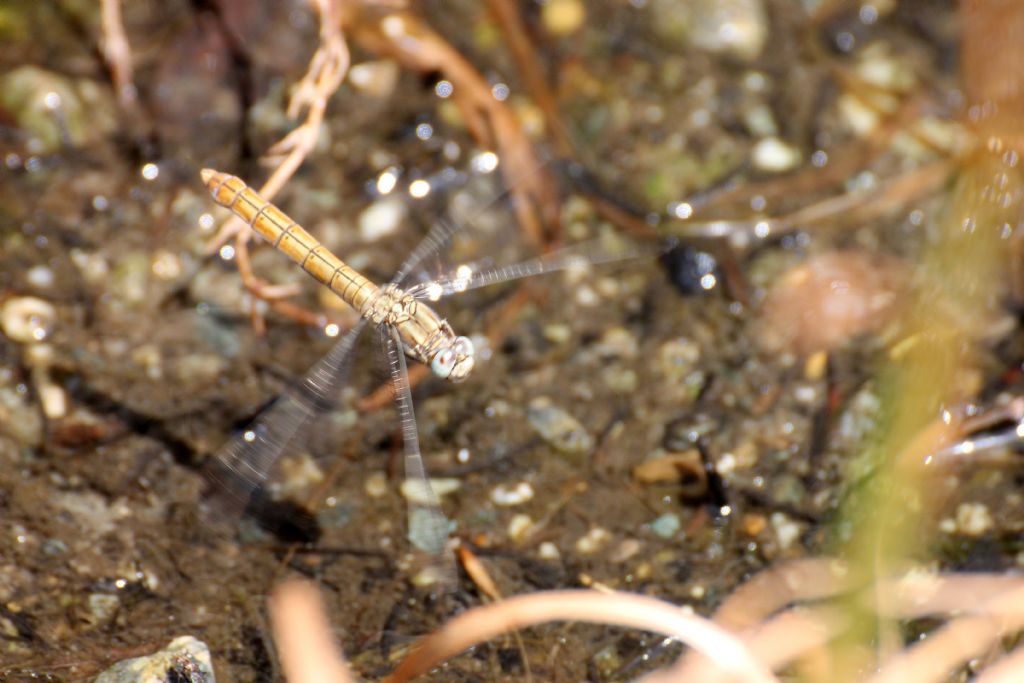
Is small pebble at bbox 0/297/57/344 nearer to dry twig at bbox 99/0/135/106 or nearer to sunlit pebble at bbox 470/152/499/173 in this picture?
dry twig at bbox 99/0/135/106

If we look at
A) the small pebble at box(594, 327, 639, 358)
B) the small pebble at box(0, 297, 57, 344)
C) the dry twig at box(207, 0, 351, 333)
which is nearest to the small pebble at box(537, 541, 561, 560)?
the small pebble at box(594, 327, 639, 358)

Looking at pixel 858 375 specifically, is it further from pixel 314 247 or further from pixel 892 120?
pixel 314 247

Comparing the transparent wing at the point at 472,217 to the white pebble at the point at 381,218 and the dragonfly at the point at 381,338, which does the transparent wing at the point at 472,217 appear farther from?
the white pebble at the point at 381,218

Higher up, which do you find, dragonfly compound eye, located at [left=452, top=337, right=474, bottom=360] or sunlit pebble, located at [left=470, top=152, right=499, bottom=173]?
sunlit pebble, located at [left=470, top=152, right=499, bottom=173]

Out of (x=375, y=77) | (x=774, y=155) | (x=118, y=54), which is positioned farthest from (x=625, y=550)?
(x=118, y=54)

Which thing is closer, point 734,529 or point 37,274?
point 734,529

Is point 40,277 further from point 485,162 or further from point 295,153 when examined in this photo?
point 485,162

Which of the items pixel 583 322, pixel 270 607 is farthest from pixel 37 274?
pixel 583 322
